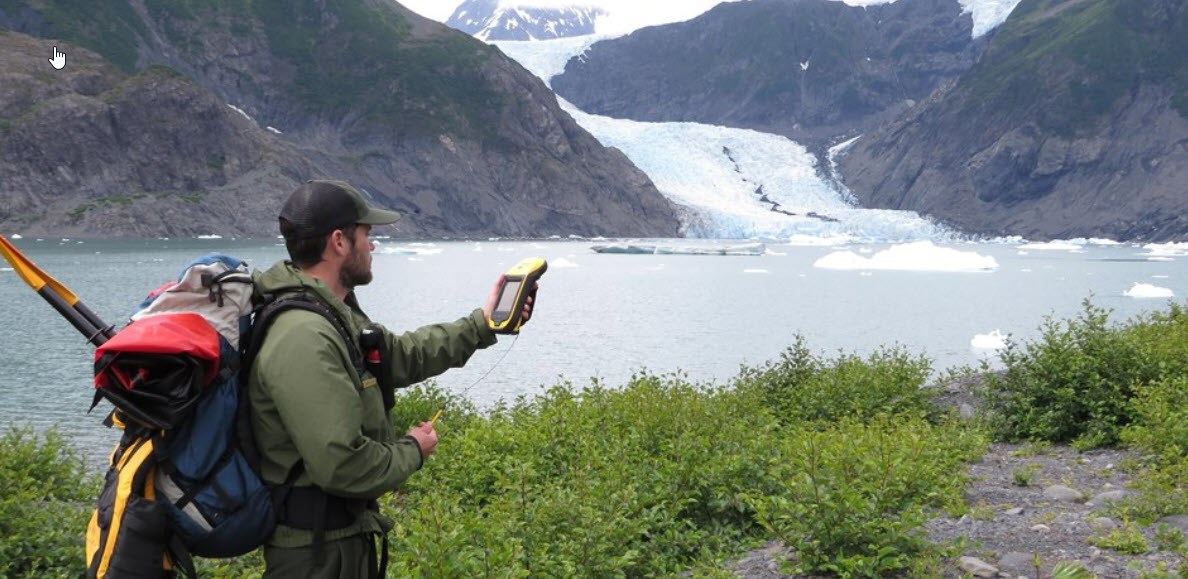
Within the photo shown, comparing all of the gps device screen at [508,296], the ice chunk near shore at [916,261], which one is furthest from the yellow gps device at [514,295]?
the ice chunk near shore at [916,261]

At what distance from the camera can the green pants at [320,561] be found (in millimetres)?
3383

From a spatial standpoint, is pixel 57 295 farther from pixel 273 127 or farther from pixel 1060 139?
pixel 1060 139

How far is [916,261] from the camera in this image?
66688 mm

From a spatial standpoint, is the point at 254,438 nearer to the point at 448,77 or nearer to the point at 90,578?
the point at 90,578

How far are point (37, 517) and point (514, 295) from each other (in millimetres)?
4265

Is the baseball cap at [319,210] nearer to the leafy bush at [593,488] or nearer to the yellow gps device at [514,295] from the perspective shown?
the yellow gps device at [514,295]

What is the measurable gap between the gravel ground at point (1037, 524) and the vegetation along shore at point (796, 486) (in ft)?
0.08

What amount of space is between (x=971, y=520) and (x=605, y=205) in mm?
145977

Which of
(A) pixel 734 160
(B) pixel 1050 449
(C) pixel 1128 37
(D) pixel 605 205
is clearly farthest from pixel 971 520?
(C) pixel 1128 37

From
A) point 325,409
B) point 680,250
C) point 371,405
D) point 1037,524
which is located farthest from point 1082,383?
point 680,250

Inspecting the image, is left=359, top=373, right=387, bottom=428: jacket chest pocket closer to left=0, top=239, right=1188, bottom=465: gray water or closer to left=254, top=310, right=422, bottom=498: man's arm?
left=254, top=310, right=422, bottom=498: man's arm

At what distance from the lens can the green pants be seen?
133 inches

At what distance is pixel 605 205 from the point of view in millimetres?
152125

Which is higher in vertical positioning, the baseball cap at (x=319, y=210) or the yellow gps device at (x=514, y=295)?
the baseball cap at (x=319, y=210)
